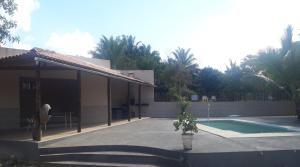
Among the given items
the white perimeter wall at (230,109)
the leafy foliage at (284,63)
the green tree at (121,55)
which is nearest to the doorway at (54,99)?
the white perimeter wall at (230,109)

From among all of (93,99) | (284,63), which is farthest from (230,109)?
(93,99)

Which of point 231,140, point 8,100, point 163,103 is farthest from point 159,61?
point 231,140

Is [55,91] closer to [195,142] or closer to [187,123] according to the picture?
[195,142]

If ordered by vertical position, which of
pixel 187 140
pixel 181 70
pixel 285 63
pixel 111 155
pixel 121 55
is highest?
pixel 121 55

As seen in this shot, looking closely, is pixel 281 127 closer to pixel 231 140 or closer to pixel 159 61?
pixel 231 140

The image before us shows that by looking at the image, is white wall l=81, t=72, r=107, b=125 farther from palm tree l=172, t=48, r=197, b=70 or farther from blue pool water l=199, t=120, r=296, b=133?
palm tree l=172, t=48, r=197, b=70

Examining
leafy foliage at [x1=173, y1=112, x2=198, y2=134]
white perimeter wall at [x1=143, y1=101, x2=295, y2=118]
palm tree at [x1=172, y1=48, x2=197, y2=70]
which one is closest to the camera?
leafy foliage at [x1=173, y1=112, x2=198, y2=134]

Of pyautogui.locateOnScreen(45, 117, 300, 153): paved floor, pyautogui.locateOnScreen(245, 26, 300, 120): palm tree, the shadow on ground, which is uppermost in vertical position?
pyautogui.locateOnScreen(245, 26, 300, 120): palm tree

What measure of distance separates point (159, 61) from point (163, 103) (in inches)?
949

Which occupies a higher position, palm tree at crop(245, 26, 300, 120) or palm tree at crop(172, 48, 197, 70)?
palm tree at crop(172, 48, 197, 70)

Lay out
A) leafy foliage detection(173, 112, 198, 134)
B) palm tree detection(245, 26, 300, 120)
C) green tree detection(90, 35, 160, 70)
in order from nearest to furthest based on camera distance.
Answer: leafy foliage detection(173, 112, 198, 134) < palm tree detection(245, 26, 300, 120) < green tree detection(90, 35, 160, 70)

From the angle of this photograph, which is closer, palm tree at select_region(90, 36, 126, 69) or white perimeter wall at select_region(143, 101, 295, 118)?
white perimeter wall at select_region(143, 101, 295, 118)

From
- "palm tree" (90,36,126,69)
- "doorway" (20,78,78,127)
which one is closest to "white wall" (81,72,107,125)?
"doorway" (20,78,78,127)

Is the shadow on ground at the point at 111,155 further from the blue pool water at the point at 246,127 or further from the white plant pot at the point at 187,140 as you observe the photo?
the blue pool water at the point at 246,127
